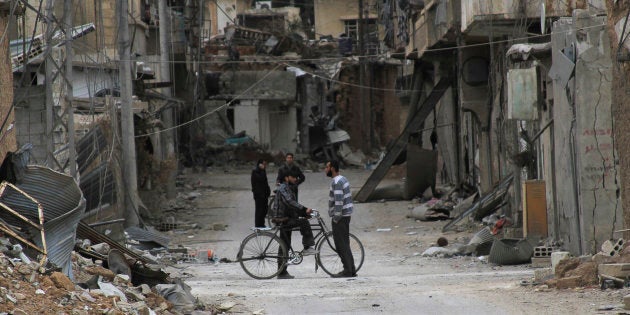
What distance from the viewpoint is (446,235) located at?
23.6 meters

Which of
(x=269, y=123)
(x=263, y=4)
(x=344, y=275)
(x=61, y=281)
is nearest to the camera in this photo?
(x=61, y=281)

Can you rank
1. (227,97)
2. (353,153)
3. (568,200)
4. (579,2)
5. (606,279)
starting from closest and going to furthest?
(606,279)
(568,200)
(579,2)
(227,97)
(353,153)

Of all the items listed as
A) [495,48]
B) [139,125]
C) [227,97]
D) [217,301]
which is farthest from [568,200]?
[227,97]

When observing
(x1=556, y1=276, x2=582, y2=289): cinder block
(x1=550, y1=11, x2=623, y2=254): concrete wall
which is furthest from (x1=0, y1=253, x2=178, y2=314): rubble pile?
(x1=550, y1=11, x2=623, y2=254): concrete wall

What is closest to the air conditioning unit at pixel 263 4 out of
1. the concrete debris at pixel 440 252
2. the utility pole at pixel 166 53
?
the utility pole at pixel 166 53

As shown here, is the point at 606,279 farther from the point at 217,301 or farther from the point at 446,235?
the point at 446,235

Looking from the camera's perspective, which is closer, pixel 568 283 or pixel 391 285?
pixel 568 283

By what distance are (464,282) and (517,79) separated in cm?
640

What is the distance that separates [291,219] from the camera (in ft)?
55.5

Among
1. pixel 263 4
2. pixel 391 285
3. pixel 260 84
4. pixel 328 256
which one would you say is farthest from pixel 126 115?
pixel 263 4

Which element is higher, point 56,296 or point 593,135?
point 593,135

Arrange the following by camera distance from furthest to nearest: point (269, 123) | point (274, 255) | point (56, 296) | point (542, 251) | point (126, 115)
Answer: point (269, 123) → point (126, 115) → point (542, 251) → point (274, 255) → point (56, 296)

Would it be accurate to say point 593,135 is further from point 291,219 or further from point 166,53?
point 166,53

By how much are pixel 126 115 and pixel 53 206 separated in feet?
38.8
